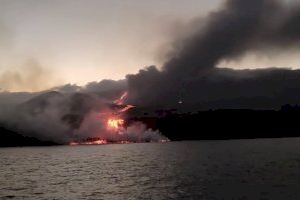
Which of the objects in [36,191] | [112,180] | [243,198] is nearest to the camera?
[243,198]

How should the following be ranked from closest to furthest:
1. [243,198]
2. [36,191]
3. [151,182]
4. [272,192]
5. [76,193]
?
[243,198], [272,192], [76,193], [36,191], [151,182]

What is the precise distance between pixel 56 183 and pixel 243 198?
57.9m

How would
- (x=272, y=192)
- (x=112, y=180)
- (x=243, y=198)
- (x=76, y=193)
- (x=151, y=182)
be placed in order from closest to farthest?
(x=243, y=198)
(x=272, y=192)
(x=76, y=193)
(x=151, y=182)
(x=112, y=180)

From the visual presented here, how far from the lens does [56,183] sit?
12088 centimetres

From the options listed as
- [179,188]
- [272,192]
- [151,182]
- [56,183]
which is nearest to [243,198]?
[272,192]

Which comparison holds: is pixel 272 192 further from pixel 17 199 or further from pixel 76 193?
pixel 17 199

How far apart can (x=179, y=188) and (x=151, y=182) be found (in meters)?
15.7

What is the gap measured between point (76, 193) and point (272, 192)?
4130 cm

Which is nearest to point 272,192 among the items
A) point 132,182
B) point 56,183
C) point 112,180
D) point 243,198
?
point 243,198

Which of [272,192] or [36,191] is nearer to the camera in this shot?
[272,192]

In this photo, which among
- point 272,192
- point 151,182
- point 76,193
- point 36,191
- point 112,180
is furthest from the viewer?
point 112,180

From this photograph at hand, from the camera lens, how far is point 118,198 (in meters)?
90.1

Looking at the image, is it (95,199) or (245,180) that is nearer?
(95,199)

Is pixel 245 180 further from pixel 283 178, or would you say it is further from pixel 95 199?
pixel 95 199
